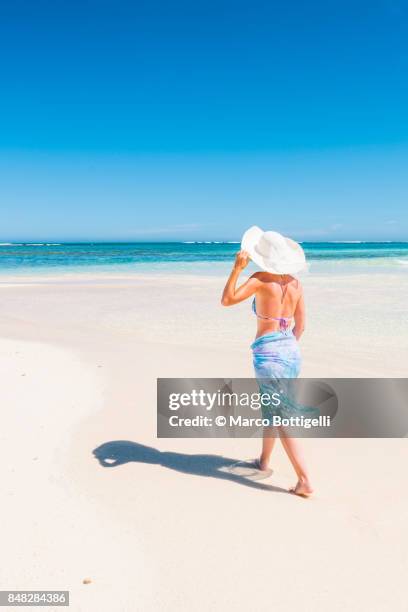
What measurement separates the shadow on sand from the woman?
27.7 inches

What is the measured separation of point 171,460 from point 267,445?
0.91 metres

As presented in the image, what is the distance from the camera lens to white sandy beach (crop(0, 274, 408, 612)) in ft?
8.87

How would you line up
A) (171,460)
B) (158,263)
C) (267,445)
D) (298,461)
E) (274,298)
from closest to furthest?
1. (274,298)
2. (298,461)
3. (267,445)
4. (171,460)
5. (158,263)

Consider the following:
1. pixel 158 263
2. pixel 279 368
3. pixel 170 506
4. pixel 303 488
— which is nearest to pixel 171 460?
pixel 170 506

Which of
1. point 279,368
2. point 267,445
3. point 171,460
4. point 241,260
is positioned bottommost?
point 171,460

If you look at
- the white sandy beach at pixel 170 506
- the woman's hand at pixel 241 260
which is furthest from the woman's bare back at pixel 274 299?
the white sandy beach at pixel 170 506

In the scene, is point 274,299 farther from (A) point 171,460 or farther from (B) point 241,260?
(A) point 171,460

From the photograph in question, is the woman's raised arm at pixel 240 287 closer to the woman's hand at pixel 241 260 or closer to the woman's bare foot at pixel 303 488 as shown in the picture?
the woman's hand at pixel 241 260

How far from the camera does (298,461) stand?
356 cm

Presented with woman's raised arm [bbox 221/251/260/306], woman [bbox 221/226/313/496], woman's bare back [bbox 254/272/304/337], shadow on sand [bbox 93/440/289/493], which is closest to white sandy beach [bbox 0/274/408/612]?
shadow on sand [bbox 93/440/289/493]

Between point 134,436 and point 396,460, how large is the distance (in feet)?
7.95

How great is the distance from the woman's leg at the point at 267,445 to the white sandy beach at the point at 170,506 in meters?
0.16

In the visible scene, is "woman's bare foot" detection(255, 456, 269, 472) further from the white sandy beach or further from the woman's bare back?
the woman's bare back

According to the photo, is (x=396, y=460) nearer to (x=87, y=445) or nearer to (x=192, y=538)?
(x=192, y=538)
